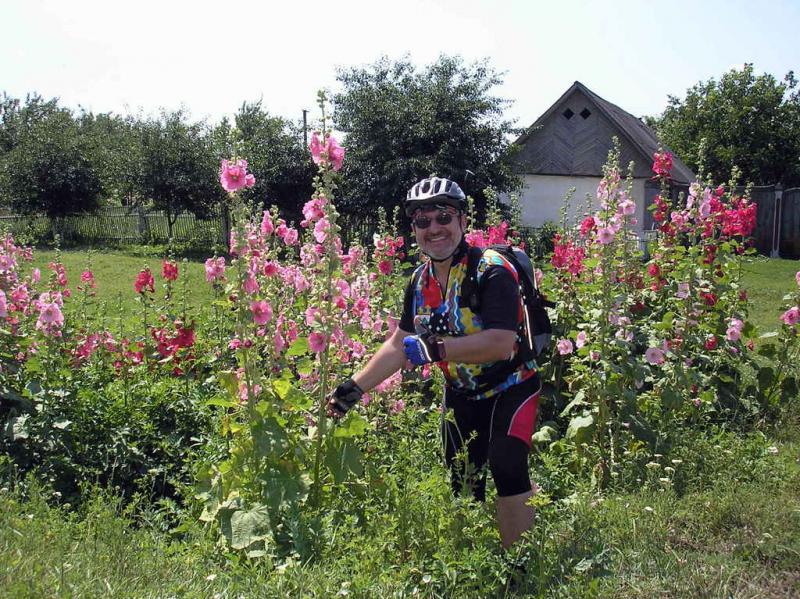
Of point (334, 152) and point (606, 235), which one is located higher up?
point (334, 152)

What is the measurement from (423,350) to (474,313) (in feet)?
1.31

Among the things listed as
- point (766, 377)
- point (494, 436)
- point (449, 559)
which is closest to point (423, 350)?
point (494, 436)

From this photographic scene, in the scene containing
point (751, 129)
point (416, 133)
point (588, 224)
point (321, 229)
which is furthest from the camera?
point (751, 129)

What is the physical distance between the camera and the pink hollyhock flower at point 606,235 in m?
4.66

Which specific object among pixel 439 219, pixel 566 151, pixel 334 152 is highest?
pixel 566 151

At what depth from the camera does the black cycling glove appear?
3338 mm

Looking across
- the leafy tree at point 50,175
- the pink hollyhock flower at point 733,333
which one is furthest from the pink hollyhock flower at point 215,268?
the leafy tree at point 50,175

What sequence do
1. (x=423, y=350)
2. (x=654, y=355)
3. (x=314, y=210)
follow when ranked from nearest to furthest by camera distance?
(x=423, y=350) < (x=314, y=210) < (x=654, y=355)

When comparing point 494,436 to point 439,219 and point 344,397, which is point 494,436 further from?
point 439,219

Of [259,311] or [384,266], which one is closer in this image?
[259,311]

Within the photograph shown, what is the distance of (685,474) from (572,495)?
77 cm

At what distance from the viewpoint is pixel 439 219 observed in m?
3.43

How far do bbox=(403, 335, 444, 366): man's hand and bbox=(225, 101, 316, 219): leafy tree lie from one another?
21.3m

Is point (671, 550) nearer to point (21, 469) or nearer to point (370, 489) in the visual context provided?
point (370, 489)
